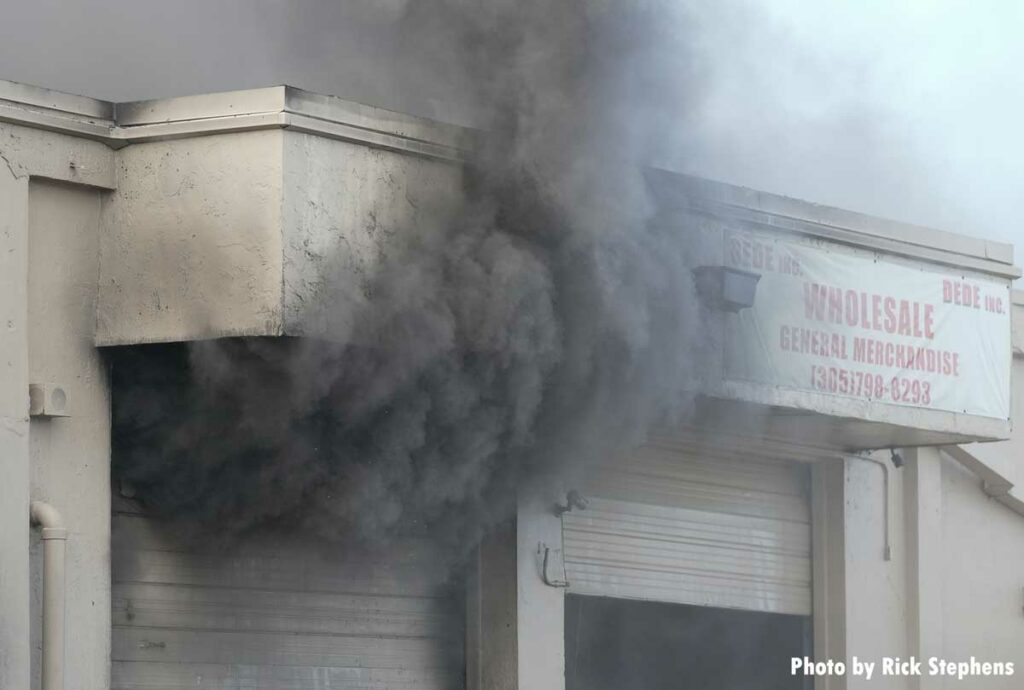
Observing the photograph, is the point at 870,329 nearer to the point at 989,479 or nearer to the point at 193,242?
the point at 989,479

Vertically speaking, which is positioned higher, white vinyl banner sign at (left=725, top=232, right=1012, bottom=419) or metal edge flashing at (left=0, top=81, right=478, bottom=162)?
metal edge flashing at (left=0, top=81, right=478, bottom=162)

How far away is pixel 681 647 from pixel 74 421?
6.52 metres

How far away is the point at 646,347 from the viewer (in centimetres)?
997

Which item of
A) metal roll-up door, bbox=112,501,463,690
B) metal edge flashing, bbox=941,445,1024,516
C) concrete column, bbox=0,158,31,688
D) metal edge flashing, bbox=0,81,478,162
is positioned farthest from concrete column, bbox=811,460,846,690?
concrete column, bbox=0,158,31,688

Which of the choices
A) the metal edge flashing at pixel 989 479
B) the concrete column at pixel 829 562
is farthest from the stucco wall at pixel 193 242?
the metal edge flashing at pixel 989 479

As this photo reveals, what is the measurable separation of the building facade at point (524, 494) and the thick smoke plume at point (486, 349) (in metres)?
0.21

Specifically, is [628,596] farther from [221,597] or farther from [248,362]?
[248,362]

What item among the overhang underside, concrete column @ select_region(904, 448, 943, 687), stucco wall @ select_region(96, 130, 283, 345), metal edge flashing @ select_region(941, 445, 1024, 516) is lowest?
concrete column @ select_region(904, 448, 943, 687)

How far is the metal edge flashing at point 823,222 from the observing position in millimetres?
10328

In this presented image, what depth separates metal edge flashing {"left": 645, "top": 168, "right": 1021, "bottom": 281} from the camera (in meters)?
10.3

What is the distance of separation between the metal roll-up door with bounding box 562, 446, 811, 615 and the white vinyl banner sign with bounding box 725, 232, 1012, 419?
1140mm

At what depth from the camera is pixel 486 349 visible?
9.17 metres

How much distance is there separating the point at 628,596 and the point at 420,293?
3.43 meters

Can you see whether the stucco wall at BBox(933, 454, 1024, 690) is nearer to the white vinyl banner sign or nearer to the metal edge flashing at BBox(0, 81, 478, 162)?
the white vinyl banner sign
